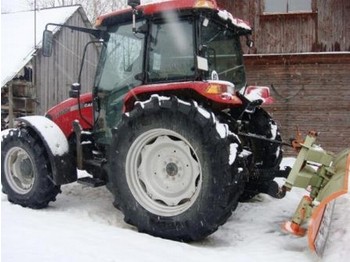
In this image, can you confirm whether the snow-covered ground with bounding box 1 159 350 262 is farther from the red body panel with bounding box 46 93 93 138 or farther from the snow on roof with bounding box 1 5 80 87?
the snow on roof with bounding box 1 5 80 87

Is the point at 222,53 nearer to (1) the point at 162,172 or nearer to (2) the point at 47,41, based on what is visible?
(1) the point at 162,172

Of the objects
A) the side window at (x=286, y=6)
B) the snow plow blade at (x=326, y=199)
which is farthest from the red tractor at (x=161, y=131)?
the side window at (x=286, y=6)

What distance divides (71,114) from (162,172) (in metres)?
1.77

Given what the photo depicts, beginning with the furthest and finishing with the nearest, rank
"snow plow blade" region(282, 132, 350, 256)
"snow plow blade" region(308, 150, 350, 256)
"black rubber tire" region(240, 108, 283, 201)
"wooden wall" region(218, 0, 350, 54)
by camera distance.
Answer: "wooden wall" region(218, 0, 350, 54)
"black rubber tire" region(240, 108, 283, 201)
"snow plow blade" region(282, 132, 350, 256)
"snow plow blade" region(308, 150, 350, 256)

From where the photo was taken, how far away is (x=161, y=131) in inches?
168

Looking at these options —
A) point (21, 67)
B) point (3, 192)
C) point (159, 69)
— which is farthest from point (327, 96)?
point (21, 67)

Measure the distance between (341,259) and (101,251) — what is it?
1807mm

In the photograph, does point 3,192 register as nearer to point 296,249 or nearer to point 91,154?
point 91,154

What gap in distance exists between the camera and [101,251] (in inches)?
133

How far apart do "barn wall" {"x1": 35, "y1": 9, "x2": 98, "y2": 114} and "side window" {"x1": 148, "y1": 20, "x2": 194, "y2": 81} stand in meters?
13.9

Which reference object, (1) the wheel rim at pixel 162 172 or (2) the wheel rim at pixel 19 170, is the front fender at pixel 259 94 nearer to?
(1) the wheel rim at pixel 162 172

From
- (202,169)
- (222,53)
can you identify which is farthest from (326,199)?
(222,53)

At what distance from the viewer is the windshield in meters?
4.59

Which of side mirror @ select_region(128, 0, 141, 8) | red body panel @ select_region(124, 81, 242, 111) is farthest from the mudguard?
side mirror @ select_region(128, 0, 141, 8)
